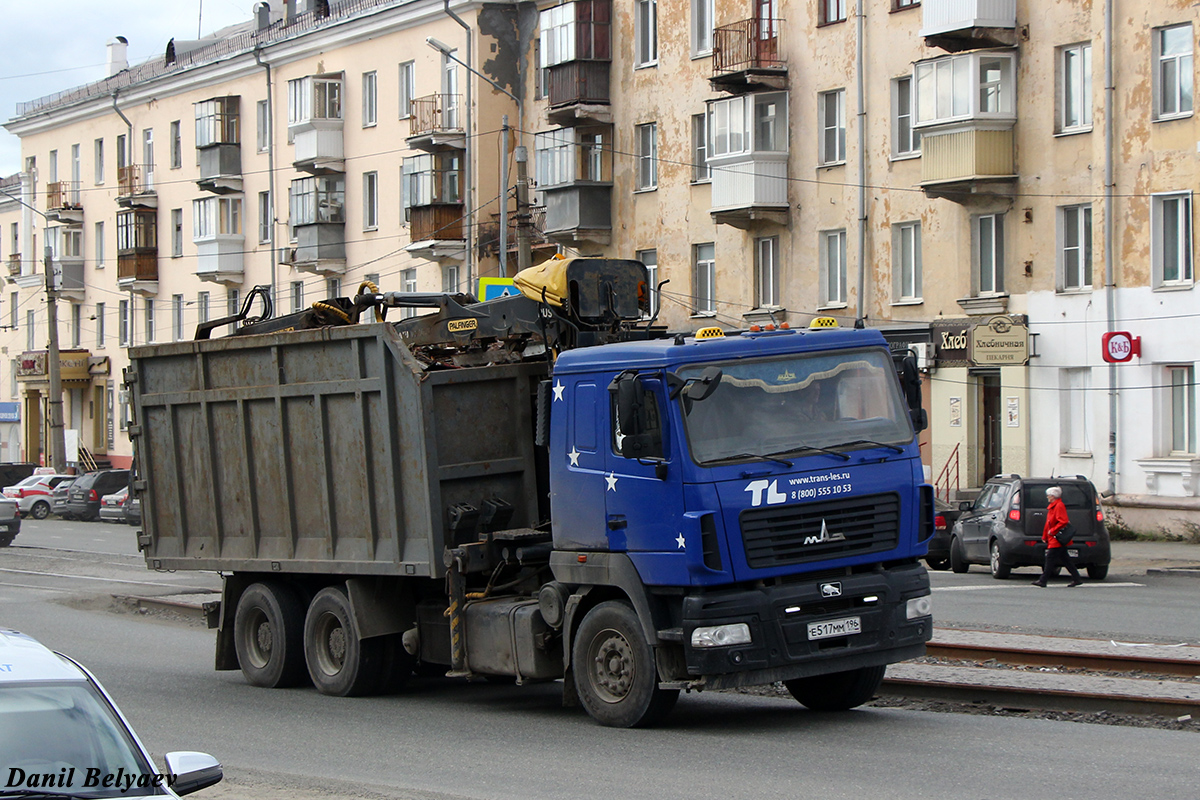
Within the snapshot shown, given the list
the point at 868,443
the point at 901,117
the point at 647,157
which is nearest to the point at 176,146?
the point at 647,157

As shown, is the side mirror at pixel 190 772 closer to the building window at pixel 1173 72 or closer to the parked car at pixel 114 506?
Result: the building window at pixel 1173 72

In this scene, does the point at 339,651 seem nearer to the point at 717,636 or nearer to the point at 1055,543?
the point at 717,636

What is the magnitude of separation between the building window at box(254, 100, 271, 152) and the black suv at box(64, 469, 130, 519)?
12570mm

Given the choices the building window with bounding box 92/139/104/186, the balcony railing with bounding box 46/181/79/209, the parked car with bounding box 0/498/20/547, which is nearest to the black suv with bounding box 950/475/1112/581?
the parked car with bounding box 0/498/20/547

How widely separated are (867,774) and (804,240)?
28.5 metres

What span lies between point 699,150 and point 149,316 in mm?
31119

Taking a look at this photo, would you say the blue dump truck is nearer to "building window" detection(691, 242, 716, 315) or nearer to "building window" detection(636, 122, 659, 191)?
"building window" detection(691, 242, 716, 315)

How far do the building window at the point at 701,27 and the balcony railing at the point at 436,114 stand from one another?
8631 mm

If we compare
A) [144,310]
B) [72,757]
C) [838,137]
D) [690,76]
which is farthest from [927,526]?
[144,310]

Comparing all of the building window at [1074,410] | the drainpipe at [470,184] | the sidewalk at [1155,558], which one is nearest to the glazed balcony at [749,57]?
the drainpipe at [470,184]

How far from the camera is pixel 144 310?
62875mm

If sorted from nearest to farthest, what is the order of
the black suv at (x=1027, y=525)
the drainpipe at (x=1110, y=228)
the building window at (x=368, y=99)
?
the black suv at (x=1027, y=525) → the drainpipe at (x=1110, y=228) → the building window at (x=368, y=99)

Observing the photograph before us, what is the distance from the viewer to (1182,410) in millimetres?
29234

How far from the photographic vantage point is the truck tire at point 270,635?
13531 mm
